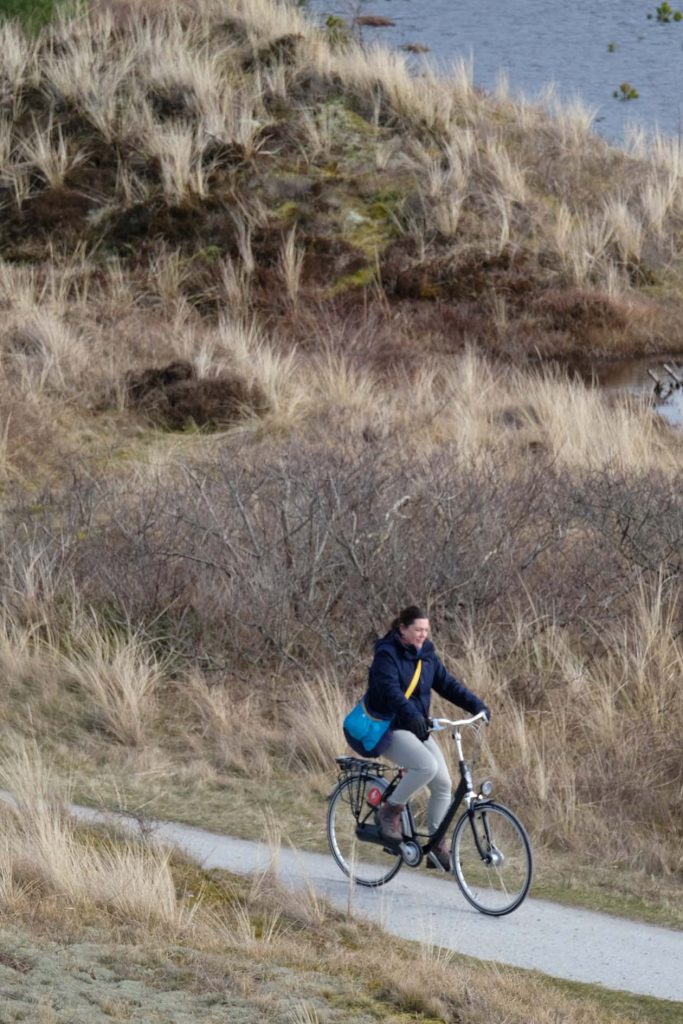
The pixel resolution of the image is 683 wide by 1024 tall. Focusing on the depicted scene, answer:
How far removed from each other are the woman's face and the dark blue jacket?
5 cm

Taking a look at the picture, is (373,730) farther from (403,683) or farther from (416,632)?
(416,632)

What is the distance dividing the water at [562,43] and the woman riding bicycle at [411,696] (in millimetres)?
28723

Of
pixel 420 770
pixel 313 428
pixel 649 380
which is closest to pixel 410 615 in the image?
pixel 420 770

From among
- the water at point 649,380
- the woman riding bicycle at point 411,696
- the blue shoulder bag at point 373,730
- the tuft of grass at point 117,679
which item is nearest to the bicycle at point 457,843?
the woman riding bicycle at point 411,696

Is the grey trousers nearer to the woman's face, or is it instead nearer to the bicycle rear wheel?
the bicycle rear wheel

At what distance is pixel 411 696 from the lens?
826cm

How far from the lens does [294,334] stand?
20703mm

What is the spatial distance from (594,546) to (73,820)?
566 cm

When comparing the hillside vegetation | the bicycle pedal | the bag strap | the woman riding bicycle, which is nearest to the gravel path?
the bicycle pedal

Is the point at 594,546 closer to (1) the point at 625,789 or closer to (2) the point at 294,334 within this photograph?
(1) the point at 625,789

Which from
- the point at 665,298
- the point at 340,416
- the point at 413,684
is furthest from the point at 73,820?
the point at 665,298

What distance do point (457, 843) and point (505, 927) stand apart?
0.46 m

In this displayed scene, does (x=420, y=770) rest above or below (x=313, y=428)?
above

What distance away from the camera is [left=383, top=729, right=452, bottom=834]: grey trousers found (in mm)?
8250
